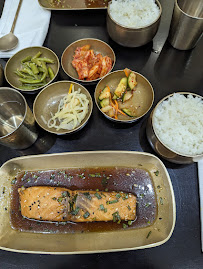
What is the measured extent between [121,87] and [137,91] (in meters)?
0.18

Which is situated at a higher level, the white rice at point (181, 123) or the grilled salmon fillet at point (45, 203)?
the white rice at point (181, 123)

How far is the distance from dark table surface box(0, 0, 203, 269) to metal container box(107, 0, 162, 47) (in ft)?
0.61

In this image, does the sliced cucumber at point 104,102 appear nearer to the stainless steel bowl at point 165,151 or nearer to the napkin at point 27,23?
the stainless steel bowl at point 165,151

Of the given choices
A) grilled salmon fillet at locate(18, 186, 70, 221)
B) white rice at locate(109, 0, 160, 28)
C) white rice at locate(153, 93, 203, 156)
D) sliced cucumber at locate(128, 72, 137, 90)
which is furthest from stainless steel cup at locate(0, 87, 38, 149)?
white rice at locate(109, 0, 160, 28)

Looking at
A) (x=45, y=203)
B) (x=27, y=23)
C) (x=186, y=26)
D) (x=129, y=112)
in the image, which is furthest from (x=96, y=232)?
(x=27, y=23)

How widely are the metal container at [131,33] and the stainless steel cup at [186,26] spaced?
0.63 feet

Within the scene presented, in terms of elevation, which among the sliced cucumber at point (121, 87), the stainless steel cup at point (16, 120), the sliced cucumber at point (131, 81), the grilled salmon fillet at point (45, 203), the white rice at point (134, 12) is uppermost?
the white rice at point (134, 12)

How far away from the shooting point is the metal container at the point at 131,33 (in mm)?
2184

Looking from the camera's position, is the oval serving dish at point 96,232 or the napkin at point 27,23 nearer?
the oval serving dish at point 96,232

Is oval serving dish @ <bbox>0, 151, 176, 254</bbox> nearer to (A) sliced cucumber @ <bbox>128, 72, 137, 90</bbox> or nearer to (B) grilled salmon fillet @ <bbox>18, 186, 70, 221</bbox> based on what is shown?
(B) grilled salmon fillet @ <bbox>18, 186, 70, 221</bbox>

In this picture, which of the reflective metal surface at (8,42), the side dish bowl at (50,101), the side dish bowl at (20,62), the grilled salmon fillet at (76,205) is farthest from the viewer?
the reflective metal surface at (8,42)

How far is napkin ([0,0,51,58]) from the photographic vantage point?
2500mm

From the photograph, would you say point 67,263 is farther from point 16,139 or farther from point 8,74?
point 8,74

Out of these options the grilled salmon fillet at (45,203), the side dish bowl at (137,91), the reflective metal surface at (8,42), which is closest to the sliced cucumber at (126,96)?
the side dish bowl at (137,91)
